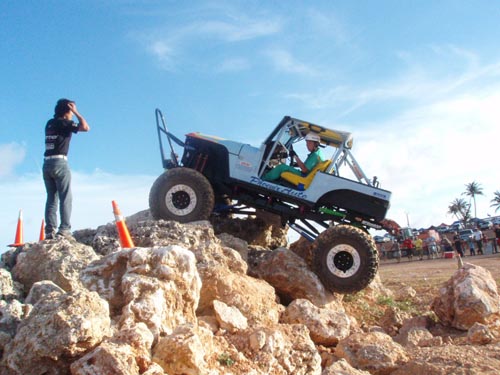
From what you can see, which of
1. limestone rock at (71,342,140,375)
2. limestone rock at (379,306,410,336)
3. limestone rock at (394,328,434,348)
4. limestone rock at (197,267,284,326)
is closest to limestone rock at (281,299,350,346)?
limestone rock at (197,267,284,326)

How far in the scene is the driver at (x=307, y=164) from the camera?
7879 mm

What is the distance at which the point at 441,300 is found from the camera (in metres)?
6.14

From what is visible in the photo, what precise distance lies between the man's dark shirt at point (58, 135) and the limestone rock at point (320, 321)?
129 inches

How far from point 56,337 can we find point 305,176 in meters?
5.45

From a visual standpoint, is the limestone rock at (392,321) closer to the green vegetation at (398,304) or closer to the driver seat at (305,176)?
the green vegetation at (398,304)

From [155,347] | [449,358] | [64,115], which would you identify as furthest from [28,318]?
[64,115]

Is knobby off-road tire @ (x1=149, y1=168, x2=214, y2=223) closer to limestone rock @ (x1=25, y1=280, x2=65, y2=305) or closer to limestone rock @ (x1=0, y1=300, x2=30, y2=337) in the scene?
limestone rock @ (x1=25, y1=280, x2=65, y2=305)

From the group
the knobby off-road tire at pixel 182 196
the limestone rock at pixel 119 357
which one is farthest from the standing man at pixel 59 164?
the limestone rock at pixel 119 357

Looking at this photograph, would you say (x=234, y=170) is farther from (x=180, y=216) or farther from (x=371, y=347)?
(x=371, y=347)

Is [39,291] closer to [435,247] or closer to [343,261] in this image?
[343,261]

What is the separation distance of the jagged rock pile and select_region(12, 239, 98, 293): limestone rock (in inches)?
0.5

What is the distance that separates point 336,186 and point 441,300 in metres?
2.35

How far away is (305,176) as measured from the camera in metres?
7.82

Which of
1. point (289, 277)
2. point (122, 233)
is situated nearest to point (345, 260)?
point (289, 277)
